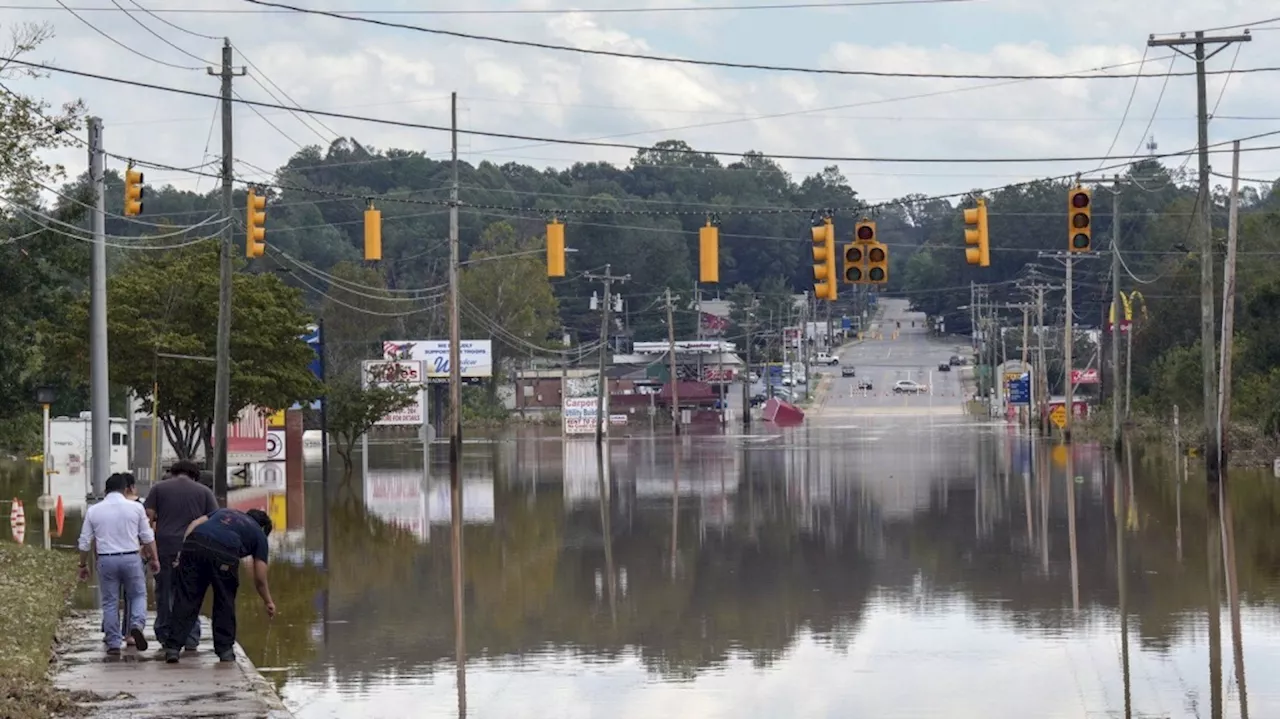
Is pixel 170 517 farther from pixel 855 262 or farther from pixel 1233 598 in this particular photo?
pixel 855 262

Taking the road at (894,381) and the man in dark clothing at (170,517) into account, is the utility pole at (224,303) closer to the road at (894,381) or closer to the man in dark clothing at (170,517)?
the man in dark clothing at (170,517)

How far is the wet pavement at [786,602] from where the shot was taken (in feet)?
46.8

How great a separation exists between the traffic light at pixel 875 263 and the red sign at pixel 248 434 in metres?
28.1

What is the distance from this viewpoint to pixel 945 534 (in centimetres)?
2956

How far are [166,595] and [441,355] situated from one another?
7766cm

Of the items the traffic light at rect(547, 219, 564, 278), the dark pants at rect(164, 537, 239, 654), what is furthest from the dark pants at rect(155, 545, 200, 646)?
the traffic light at rect(547, 219, 564, 278)

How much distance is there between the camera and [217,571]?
15.7 m

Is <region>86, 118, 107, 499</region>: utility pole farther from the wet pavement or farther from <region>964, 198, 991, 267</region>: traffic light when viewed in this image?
<region>964, 198, 991, 267</region>: traffic light

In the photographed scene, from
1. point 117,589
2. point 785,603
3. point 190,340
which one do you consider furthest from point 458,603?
point 190,340

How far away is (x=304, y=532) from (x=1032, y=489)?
16.9 metres

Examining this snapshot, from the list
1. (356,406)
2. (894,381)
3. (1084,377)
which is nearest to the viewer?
(356,406)

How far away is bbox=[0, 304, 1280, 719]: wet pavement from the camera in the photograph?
562 inches

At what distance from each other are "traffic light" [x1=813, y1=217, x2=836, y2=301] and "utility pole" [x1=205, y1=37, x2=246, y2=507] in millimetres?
11933

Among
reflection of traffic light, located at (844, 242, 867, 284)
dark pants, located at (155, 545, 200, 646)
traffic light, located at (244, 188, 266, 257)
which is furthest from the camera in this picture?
traffic light, located at (244, 188, 266, 257)
